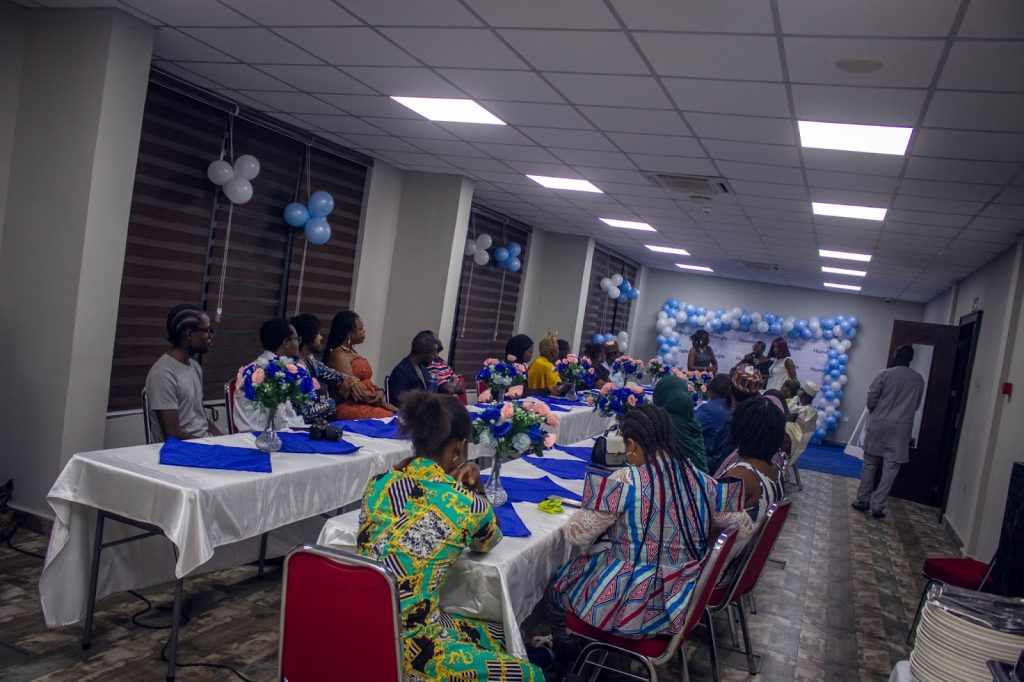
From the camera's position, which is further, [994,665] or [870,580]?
[870,580]

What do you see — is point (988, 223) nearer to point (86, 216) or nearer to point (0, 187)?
point (86, 216)

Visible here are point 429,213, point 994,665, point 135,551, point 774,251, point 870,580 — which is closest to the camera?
point 994,665

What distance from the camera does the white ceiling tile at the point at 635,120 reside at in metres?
4.44

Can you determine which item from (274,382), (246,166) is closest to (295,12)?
(274,382)

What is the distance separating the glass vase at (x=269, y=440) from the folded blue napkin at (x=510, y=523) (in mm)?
1084

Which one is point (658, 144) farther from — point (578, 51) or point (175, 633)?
point (175, 633)

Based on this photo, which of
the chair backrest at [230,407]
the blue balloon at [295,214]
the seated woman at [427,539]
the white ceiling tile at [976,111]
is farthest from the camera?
the blue balloon at [295,214]

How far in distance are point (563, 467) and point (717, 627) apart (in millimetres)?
1253

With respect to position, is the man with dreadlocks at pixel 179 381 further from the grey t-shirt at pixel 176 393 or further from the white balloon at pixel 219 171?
the white balloon at pixel 219 171

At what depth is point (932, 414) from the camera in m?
8.88

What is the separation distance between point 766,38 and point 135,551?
3.40 m

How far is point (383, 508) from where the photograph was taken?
2.17 m

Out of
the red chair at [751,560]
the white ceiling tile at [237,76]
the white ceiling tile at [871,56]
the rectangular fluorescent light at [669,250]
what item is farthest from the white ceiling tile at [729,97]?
the rectangular fluorescent light at [669,250]

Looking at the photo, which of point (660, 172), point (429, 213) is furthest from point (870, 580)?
point (429, 213)
